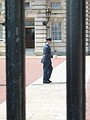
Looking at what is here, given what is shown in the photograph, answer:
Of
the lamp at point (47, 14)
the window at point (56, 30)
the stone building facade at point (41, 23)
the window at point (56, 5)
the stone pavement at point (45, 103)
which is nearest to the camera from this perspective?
the stone pavement at point (45, 103)

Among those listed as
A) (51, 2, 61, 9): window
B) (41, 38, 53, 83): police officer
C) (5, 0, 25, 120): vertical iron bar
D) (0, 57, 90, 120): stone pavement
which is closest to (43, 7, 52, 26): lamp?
(51, 2, 61, 9): window

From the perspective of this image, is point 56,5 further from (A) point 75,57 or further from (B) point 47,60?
(A) point 75,57

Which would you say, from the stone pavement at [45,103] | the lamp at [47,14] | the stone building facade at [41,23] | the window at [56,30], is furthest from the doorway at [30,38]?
the stone pavement at [45,103]

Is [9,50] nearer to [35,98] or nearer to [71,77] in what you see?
[71,77]

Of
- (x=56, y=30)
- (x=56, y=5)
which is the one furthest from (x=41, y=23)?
(x=56, y=5)

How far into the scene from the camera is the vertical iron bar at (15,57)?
8.46 feet

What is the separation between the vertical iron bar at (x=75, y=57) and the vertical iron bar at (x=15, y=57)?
0.98ft

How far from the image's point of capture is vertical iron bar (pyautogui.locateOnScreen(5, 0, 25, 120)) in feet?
8.46

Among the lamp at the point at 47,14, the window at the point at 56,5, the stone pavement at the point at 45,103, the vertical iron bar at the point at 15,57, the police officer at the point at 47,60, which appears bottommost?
the stone pavement at the point at 45,103

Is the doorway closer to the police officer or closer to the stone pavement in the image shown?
the police officer

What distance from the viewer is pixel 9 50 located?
261cm

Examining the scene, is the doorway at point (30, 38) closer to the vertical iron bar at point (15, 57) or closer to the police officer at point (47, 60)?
the police officer at point (47, 60)

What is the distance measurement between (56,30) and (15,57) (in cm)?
4501

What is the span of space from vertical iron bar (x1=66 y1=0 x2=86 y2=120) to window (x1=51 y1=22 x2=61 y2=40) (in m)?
44.3
